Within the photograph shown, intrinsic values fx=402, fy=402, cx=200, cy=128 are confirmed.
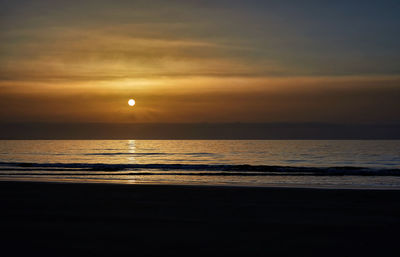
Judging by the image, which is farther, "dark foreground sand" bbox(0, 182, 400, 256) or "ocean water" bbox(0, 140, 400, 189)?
"ocean water" bbox(0, 140, 400, 189)

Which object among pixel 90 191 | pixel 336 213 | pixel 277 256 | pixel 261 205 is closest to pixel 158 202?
pixel 261 205

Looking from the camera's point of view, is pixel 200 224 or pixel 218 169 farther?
pixel 218 169

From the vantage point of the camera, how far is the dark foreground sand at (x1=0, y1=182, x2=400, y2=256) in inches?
295

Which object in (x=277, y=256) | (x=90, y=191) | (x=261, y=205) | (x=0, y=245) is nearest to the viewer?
(x=277, y=256)

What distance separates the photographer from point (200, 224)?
9.77 m

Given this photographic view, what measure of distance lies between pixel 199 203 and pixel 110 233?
16.5 ft

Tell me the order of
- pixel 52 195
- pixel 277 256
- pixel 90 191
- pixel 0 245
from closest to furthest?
pixel 277 256
pixel 0 245
pixel 52 195
pixel 90 191

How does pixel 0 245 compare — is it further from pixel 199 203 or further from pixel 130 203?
pixel 199 203

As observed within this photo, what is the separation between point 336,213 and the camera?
11445 mm

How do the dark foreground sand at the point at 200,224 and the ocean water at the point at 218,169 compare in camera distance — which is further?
the ocean water at the point at 218,169

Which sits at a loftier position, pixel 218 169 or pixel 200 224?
pixel 218 169

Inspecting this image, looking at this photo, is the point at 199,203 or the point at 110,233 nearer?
the point at 110,233

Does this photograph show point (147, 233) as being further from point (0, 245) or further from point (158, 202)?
point (158, 202)

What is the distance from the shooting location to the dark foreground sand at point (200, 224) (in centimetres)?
748
